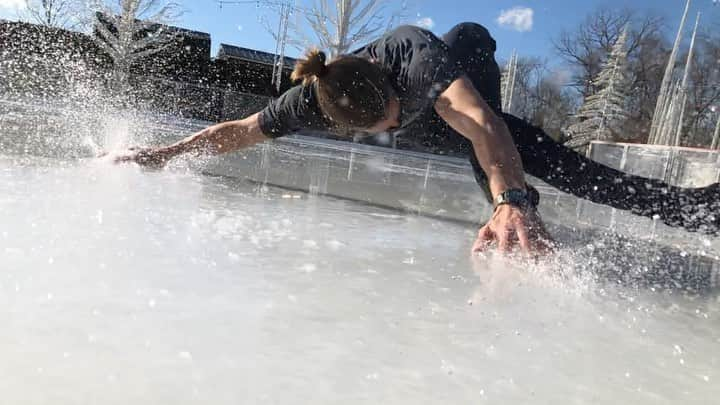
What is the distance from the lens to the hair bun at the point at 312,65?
1655mm

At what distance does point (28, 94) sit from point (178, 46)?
24.1 feet

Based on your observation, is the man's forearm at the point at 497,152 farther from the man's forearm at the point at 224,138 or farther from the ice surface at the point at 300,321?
the man's forearm at the point at 224,138

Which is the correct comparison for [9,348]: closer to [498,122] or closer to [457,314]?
[457,314]

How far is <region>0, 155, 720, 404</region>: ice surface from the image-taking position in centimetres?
70

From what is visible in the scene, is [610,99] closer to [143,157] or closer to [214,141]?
[214,141]

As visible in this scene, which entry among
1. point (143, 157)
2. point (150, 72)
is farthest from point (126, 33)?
point (143, 157)

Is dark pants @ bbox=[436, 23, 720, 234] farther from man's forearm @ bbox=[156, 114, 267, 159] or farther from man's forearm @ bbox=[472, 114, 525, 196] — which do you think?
man's forearm @ bbox=[156, 114, 267, 159]

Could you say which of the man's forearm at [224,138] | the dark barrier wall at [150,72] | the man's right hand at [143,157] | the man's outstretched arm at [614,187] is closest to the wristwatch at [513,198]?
the man's outstretched arm at [614,187]

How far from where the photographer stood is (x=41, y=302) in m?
0.86

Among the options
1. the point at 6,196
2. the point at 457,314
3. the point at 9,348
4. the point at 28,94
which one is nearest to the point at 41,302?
the point at 9,348

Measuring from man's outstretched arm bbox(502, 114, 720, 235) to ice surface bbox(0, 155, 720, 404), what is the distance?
66 cm

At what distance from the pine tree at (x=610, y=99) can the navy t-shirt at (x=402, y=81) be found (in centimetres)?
2406

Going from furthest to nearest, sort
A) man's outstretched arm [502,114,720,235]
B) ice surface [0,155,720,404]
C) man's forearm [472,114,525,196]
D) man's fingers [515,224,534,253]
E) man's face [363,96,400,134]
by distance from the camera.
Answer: man's outstretched arm [502,114,720,235], man's face [363,96,400,134], man's forearm [472,114,525,196], man's fingers [515,224,534,253], ice surface [0,155,720,404]

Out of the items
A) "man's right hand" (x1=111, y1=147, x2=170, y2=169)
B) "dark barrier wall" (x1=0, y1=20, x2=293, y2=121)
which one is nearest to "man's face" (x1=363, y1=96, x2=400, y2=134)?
"man's right hand" (x1=111, y1=147, x2=170, y2=169)
